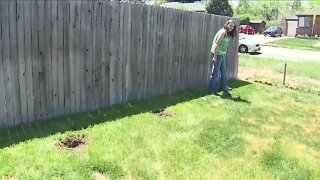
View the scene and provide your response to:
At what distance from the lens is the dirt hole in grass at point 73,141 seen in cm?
535

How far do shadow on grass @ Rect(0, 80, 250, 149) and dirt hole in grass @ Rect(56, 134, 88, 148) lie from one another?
34 centimetres

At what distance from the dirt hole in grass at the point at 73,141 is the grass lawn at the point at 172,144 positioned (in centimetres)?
10

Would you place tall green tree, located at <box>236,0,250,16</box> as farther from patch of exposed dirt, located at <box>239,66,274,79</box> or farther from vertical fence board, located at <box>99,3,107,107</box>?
vertical fence board, located at <box>99,3,107,107</box>

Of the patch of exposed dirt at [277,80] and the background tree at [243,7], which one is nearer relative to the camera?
the patch of exposed dirt at [277,80]

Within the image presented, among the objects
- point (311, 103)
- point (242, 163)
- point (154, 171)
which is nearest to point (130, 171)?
point (154, 171)

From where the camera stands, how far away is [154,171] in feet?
15.5

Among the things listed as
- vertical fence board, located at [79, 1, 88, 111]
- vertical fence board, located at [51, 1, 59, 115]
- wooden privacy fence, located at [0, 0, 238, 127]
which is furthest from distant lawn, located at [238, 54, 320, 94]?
vertical fence board, located at [51, 1, 59, 115]

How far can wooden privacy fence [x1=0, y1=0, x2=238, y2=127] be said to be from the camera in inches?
225

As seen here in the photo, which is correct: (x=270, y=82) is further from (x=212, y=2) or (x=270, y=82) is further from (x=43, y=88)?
(x=212, y=2)

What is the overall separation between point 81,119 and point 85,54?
3.81 ft

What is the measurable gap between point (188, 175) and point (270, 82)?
794 cm

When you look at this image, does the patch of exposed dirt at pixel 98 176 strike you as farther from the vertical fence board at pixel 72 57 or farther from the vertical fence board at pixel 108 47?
the vertical fence board at pixel 108 47

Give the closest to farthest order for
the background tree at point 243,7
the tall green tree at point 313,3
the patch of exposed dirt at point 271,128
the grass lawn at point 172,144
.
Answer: the grass lawn at point 172,144 → the patch of exposed dirt at point 271,128 → the tall green tree at point 313,3 → the background tree at point 243,7

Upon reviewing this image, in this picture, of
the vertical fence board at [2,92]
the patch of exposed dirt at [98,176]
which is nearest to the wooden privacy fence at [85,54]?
the vertical fence board at [2,92]
